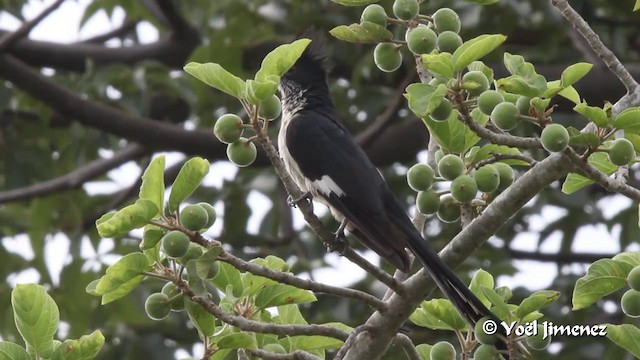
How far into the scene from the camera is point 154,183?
7.44 feet

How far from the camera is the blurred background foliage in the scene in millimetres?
5133

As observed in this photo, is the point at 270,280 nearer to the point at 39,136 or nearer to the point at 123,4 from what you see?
the point at 123,4

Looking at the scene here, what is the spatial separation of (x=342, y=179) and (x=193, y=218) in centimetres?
116

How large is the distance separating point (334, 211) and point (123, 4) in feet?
8.64

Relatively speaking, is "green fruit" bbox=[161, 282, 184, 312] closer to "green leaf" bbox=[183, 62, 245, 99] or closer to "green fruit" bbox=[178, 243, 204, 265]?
"green fruit" bbox=[178, 243, 204, 265]

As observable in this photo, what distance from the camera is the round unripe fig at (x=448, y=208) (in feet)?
8.30

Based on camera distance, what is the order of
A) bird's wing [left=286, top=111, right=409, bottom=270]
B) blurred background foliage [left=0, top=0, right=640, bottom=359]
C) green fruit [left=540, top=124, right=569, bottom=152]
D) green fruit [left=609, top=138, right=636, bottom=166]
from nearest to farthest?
green fruit [left=540, top=124, right=569, bottom=152] < green fruit [left=609, top=138, right=636, bottom=166] < bird's wing [left=286, top=111, right=409, bottom=270] < blurred background foliage [left=0, top=0, right=640, bottom=359]

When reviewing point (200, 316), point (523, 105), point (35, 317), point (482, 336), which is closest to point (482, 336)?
point (482, 336)

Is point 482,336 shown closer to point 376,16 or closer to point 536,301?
point 536,301

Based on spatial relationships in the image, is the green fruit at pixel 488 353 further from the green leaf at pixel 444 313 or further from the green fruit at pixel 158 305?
the green fruit at pixel 158 305

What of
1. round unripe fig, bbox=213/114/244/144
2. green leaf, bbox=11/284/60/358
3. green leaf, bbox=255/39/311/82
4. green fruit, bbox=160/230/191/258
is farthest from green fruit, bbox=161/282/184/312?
green leaf, bbox=255/39/311/82

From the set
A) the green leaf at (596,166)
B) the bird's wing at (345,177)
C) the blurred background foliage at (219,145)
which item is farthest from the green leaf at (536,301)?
the blurred background foliage at (219,145)

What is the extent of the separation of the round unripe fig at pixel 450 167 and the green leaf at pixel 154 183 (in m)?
0.63

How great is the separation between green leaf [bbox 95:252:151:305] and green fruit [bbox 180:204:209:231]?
0.12m
